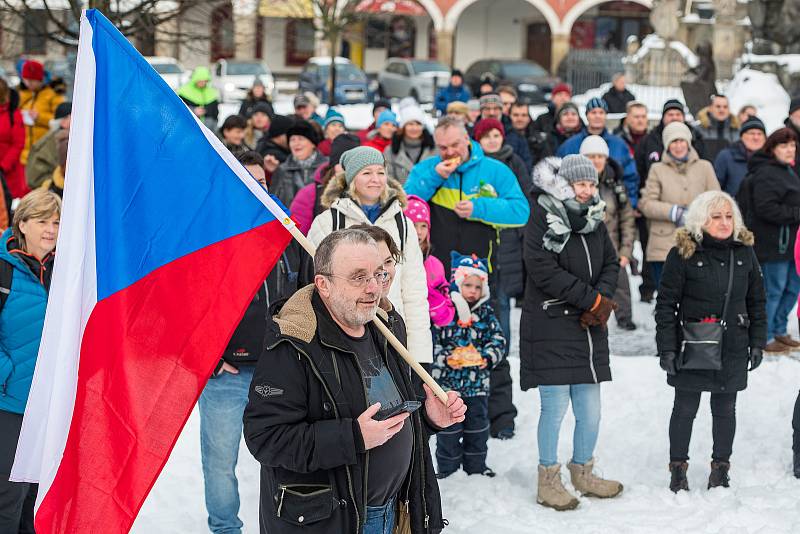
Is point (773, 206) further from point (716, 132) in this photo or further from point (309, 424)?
point (309, 424)

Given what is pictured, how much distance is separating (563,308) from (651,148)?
4.92m

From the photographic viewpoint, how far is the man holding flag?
3.78 m

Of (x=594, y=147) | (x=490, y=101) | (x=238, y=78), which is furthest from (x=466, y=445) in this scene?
(x=238, y=78)

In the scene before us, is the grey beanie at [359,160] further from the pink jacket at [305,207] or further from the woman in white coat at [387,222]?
the pink jacket at [305,207]

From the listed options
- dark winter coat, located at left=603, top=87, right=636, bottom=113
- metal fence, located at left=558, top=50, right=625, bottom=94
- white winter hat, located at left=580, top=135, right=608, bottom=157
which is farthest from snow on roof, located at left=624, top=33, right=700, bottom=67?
white winter hat, located at left=580, top=135, right=608, bottom=157

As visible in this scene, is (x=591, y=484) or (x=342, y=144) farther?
(x=342, y=144)

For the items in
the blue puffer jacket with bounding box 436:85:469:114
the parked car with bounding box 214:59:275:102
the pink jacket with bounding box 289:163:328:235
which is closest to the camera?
the pink jacket with bounding box 289:163:328:235

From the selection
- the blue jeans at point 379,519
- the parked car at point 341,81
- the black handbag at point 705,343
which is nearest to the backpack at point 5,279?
the blue jeans at point 379,519

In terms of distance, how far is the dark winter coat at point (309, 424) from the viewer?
376 cm

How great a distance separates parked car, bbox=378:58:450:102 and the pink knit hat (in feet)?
83.3

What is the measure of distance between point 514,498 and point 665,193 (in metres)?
3.94

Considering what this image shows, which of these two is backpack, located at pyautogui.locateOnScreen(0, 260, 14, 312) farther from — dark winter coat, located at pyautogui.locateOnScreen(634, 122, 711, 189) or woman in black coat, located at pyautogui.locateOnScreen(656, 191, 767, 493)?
dark winter coat, located at pyautogui.locateOnScreen(634, 122, 711, 189)

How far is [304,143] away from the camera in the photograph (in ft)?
27.6

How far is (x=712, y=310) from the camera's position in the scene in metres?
6.59
